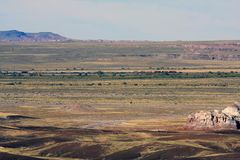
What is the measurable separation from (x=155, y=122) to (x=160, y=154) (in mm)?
20309

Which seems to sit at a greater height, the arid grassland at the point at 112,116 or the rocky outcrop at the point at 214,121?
the rocky outcrop at the point at 214,121

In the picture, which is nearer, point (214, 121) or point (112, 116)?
point (214, 121)

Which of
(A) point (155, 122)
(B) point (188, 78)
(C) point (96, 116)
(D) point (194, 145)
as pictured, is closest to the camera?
(D) point (194, 145)

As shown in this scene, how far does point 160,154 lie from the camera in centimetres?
4841

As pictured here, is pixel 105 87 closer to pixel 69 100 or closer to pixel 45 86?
pixel 45 86

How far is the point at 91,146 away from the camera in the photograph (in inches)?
2014

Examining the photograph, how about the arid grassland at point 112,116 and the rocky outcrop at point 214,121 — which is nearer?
the arid grassland at point 112,116

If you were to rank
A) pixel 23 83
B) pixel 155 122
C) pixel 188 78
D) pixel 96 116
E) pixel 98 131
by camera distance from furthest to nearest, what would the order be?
pixel 188 78
pixel 23 83
pixel 96 116
pixel 155 122
pixel 98 131

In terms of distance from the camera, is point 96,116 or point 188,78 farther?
point 188,78

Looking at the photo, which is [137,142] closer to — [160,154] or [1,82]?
[160,154]

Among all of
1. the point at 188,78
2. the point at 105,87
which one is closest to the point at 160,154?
the point at 105,87

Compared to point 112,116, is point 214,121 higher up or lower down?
higher up

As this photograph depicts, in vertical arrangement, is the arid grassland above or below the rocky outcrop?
below

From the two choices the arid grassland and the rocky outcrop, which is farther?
the rocky outcrop
